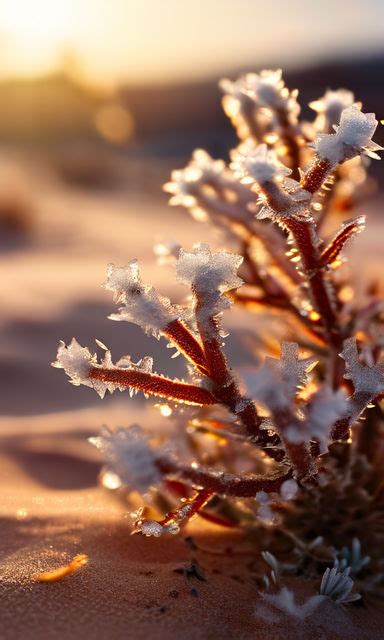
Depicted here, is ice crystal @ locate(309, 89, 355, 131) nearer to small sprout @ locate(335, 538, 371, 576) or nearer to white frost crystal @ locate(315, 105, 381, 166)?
white frost crystal @ locate(315, 105, 381, 166)

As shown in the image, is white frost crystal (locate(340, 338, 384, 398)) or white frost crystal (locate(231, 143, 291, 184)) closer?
white frost crystal (locate(231, 143, 291, 184))

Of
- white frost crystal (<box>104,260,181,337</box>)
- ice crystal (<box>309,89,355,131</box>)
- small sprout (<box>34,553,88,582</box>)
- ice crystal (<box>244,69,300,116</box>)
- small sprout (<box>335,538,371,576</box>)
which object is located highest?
ice crystal (<box>244,69,300,116</box>)

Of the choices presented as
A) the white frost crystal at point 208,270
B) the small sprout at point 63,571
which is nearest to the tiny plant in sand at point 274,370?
the white frost crystal at point 208,270

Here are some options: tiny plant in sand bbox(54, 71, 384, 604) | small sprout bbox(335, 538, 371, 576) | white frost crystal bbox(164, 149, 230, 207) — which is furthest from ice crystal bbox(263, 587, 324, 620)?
white frost crystal bbox(164, 149, 230, 207)

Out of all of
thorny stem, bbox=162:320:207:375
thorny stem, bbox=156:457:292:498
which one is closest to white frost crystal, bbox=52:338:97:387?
thorny stem, bbox=162:320:207:375

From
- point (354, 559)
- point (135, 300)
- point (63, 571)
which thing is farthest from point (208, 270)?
point (354, 559)

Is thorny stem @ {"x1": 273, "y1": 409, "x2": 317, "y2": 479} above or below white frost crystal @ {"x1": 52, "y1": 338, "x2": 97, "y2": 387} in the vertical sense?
below

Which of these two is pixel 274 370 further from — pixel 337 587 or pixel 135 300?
pixel 337 587

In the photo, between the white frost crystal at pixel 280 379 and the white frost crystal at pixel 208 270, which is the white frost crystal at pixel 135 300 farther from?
the white frost crystal at pixel 280 379

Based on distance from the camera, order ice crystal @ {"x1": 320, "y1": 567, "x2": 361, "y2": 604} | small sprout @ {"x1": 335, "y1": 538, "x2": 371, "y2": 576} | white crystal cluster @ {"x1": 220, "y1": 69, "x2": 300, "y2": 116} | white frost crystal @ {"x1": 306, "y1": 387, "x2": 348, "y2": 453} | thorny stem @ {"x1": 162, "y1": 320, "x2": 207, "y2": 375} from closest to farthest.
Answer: white frost crystal @ {"x1": 306, "y1": 387, "x2": 348, "y2": 453} → thorny stem @ {"x1": 162, "y1": 320, "x2": 207, "y2": 375} → ice crystal @ {"x1": 320, "y1": 567, "x2": 361, "y2": 604} → small sprout @ {"x1": 335, "y1": 538, "x2": 371, "y2": 576} → white crystal cluster @ {"x1": 220, "y1": 69, "x2": 300, "y2": 116}

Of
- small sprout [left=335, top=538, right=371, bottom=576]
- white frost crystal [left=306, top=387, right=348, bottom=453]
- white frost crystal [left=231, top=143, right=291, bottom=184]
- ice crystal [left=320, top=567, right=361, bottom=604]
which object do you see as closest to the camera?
white frost crystal [left=306, top=387, right=348, bottom=453]
